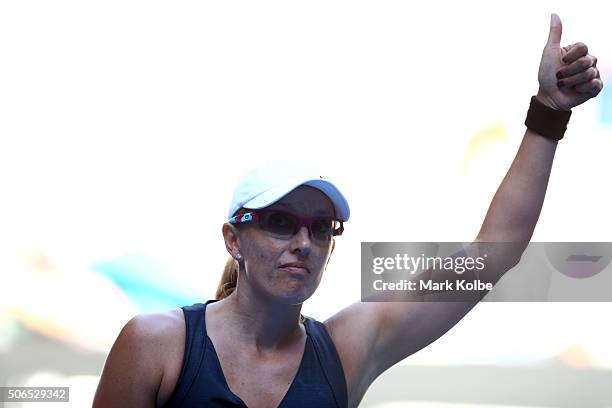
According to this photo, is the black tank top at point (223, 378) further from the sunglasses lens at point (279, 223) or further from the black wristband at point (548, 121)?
the black wristband at point (548, 121)

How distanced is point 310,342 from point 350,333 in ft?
0.34

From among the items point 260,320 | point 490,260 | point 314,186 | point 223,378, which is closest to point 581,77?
point 490,260

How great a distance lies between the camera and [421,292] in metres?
1.71

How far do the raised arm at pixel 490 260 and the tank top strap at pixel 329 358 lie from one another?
0.03 m

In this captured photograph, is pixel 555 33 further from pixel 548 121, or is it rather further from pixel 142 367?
pixel 142 367

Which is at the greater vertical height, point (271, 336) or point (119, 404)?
point (271, 336)

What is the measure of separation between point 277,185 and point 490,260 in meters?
0.52

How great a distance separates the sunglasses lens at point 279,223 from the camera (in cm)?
152

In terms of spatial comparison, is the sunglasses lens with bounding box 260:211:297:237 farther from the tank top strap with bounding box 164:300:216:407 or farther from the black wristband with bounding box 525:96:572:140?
the black wristband with bounding box 525:96:572:140

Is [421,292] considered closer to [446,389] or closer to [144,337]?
[144,337]

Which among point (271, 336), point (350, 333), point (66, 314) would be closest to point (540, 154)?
point (350, 333)
